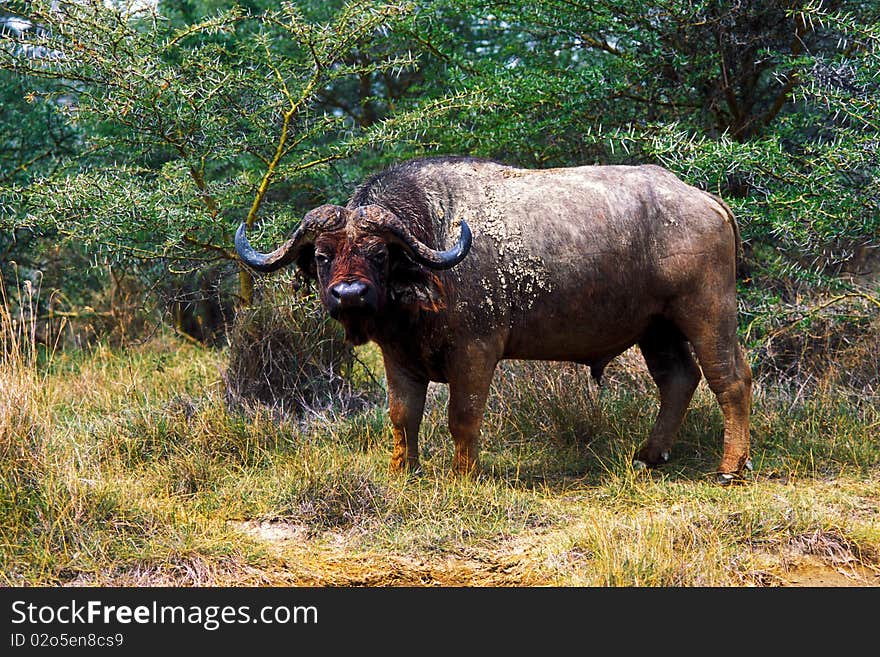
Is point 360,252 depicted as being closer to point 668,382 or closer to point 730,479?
point 668,382

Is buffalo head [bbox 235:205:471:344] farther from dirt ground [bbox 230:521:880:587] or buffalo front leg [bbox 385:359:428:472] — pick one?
dirt ground [bbox 230:521:880:587]

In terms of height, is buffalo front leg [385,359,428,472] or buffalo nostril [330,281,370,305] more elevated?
buffalo nostril [330,281,370,305]

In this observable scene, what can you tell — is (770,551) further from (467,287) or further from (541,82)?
(541,82)

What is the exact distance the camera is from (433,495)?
5555 mm

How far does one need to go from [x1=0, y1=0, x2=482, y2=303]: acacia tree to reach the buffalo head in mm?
2498

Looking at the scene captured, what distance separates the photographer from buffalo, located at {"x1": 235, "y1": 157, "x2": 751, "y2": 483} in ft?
18.9

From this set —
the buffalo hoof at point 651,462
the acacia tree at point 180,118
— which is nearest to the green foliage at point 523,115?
the acacia tree at point 180,118

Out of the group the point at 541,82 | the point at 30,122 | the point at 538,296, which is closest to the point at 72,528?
Answer: the point at 538,296

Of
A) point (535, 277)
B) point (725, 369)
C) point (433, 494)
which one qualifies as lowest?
point (433, 494)

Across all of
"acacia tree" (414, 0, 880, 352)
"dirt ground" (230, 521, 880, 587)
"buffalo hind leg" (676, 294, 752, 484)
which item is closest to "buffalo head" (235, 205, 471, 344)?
"dirt ground" (230, 521, 880, 587)

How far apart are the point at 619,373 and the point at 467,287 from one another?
264 centimetres

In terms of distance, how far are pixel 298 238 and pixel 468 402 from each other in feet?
4.71

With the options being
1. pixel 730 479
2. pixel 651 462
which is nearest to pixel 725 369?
pixel 730 479

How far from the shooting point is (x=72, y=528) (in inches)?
193
